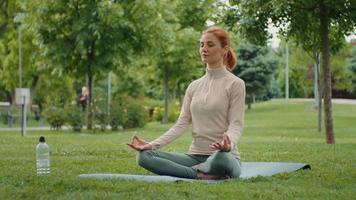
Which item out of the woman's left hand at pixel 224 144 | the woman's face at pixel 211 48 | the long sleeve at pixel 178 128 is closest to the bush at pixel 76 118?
the long sleeve at pixel 178 128

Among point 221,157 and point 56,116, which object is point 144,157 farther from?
point 56,116

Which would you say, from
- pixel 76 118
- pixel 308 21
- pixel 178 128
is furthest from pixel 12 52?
pixel 178 128

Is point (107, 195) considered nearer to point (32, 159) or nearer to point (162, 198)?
point (162, 198)

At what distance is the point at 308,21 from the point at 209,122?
8.27 metres

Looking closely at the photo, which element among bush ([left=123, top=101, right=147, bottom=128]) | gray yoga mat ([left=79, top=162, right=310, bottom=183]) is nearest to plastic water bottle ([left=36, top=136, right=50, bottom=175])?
gray yoga mat ([left=79, top=162, right=310, bottom=183])

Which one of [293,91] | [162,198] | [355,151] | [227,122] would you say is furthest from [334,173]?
[293,91]

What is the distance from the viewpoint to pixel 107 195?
19.5ft

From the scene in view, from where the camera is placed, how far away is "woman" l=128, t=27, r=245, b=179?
7332mm

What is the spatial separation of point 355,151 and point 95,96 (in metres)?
13.9

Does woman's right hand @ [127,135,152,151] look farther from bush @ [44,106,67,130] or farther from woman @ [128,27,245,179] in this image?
bush @ [44,106,67,130]

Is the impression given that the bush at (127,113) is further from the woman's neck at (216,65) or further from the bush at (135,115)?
the woman's neck at (216,65)

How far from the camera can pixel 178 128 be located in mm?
7664

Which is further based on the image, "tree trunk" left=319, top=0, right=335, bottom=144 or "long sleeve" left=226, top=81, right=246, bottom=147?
"tree trunk" left=319, top=0, right=335, bottom=144

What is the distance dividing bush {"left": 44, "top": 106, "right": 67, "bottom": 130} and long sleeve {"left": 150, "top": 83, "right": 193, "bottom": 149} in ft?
56.7
